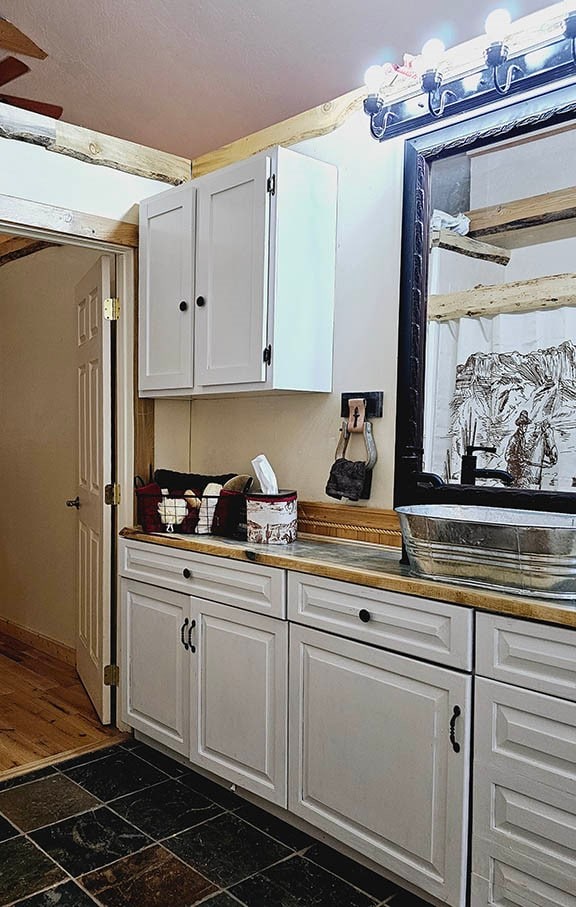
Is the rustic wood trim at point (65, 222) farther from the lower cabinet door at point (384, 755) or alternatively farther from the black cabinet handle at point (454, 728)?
the black cabinet handle at point (454, 728)

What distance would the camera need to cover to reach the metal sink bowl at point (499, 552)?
5.79ft

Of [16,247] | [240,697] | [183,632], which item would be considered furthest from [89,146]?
[240,697]

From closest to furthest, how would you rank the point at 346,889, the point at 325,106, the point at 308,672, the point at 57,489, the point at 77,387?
the point at 346,889, the point at 308,672, the point at 325,106, the point at 77,387, the point at 57,489

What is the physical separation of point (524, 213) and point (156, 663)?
1999mm

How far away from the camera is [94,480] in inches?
134

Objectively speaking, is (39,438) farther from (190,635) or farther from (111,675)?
(190,635)

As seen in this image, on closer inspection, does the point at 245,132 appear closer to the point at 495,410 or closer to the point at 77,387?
the point at 77,387

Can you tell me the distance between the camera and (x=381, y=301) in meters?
2.67

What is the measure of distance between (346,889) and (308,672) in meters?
0.58

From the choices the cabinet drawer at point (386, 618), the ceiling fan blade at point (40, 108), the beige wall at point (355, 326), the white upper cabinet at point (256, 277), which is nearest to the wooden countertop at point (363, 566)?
the cabinet drawer at point (386, 618)

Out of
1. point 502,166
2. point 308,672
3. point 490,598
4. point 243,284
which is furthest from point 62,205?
point 490,598

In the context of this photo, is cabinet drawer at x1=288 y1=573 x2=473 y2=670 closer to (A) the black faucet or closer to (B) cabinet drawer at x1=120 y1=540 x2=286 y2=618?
(B) cabinet drawer at x1=120 y1=540 x2=286 y2=618

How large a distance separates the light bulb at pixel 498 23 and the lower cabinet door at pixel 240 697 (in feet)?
5.84

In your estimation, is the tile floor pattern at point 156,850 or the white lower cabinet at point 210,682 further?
the white lower cabinet at point 210,682
